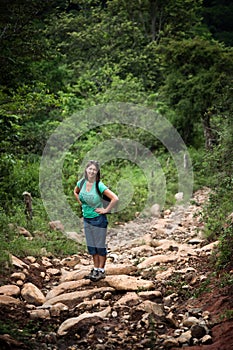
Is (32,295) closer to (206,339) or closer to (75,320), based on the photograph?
(75,320)

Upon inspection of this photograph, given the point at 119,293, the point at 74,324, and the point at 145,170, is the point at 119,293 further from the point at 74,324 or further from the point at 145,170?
the point at 145,170

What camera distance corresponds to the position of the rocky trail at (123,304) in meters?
4.19

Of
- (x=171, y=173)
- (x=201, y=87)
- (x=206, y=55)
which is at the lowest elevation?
(x=171, y=173)

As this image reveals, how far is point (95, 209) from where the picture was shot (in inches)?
227

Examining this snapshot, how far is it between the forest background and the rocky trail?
464mm

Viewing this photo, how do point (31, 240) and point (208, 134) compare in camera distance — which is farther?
point (208, 134)

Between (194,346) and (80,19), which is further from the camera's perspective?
(80,19)

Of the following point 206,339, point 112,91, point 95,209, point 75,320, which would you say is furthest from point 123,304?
point 112,91

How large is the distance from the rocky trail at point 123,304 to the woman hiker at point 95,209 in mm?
257

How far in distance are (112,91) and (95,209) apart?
32.7 ft

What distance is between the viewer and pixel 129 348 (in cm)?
415

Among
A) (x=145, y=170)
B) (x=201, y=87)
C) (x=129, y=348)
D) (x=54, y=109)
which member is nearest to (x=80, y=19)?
(x=54, y=109)

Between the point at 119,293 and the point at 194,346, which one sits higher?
the point at 194,346

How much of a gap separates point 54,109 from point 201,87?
15.1 feet
